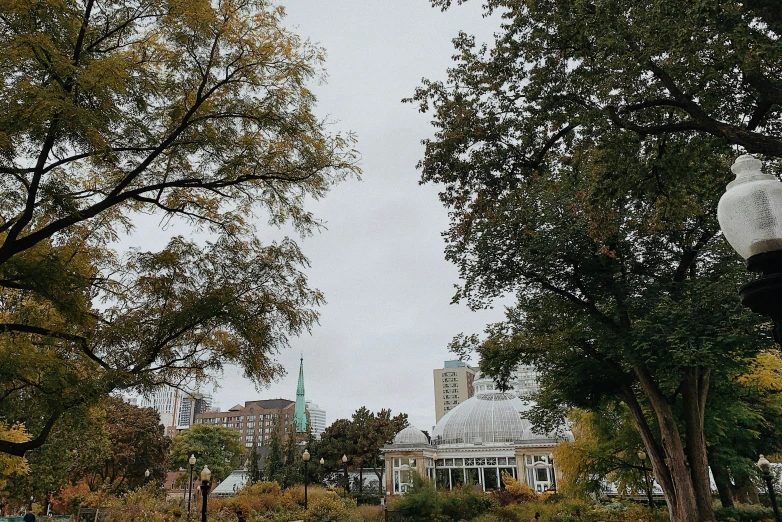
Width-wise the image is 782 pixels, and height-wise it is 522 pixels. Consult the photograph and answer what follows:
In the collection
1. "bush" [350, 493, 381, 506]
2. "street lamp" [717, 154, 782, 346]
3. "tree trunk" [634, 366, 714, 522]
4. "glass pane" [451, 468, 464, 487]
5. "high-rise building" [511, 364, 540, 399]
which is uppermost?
"high-rise building" [511, 364, 540, 399]

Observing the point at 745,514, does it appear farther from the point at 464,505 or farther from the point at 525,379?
the point at 525,379

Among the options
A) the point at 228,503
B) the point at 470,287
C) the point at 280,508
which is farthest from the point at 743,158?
the point at 228,503

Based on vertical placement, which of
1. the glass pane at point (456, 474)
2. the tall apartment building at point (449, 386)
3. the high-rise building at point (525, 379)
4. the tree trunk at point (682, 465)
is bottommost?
the glass pane at point (456, 474)

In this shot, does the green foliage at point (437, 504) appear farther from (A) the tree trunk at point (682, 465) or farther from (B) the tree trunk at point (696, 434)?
(B) the tree trunk at point (696, 434)

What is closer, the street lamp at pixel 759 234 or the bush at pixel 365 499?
the street lamp at pixel 759 234

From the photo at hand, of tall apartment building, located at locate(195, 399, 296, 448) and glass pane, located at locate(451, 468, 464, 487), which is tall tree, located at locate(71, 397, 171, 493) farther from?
tall apartment building, located at locate(195, 399, 296, 448)

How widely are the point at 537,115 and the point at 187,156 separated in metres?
5.81

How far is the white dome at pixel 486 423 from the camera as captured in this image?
4041 cm

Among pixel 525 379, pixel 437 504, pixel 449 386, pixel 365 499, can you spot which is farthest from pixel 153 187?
pixel 449 386

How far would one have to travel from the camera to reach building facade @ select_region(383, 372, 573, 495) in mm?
36750

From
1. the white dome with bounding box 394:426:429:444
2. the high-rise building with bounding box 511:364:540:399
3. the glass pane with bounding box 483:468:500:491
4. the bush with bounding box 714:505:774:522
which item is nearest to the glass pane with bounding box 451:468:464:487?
the glass pane with bounding box 483:468:500:491

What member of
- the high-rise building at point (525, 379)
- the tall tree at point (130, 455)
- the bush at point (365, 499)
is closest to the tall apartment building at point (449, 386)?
the high-rise building at point (525, 379)

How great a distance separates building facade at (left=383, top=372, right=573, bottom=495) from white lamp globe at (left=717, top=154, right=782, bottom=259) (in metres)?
34.6

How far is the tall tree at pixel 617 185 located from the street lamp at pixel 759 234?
4077 mm
